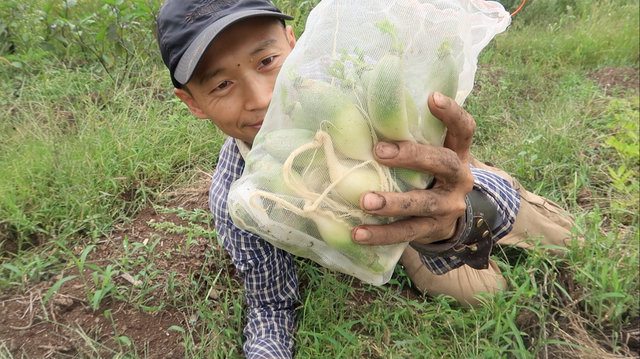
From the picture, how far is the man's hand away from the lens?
902 millimetres

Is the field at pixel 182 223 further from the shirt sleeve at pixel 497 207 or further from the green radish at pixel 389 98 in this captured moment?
the green radish at pixel 389 98

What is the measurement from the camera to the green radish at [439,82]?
0.98m

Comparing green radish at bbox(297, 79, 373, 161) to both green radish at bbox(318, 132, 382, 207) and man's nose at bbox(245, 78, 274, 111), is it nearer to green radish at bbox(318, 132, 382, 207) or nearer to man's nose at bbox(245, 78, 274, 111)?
green radish at bbox(318, 132, 382, 207)

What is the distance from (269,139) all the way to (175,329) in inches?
37.9

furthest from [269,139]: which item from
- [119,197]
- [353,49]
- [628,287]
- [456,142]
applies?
[119,197]

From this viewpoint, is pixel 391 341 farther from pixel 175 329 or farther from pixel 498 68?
pixel 498 68

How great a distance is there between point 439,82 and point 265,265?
3.20ft

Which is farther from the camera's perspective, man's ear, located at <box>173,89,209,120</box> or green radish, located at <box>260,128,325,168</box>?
man's ear, located at <box>173,89,209,120</box>

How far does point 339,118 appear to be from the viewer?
894 mm

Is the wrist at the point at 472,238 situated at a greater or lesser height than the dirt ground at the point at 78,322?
greater

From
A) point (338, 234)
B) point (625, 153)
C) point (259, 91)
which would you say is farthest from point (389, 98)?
point (625, 153)

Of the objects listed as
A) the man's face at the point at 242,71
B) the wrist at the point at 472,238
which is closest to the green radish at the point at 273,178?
the man's face at the point at 242,71

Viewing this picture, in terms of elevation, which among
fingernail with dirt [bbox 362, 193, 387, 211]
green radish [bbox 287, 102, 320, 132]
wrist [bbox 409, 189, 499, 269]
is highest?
green radish [bbox 287, 102, 320, 132]

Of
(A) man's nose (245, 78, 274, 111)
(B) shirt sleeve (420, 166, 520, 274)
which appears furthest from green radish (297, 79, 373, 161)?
(B) shirt sleeve (420, 166, 520, 274)
